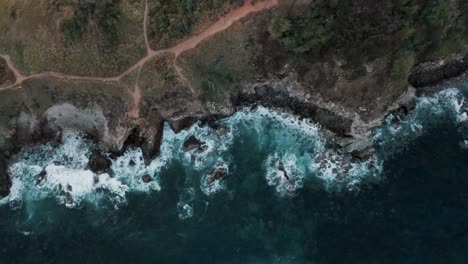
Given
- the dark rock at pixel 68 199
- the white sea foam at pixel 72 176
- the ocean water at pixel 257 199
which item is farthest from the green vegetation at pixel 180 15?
the dark rock at pixel 68 199

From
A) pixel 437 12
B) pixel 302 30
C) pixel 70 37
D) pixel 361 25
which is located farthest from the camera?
pixel 70 37

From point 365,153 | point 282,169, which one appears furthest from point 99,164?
point 365,153

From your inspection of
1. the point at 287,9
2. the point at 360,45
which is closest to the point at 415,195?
the point at 360,45

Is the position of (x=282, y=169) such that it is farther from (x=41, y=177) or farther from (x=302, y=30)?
(x=41, y=177)

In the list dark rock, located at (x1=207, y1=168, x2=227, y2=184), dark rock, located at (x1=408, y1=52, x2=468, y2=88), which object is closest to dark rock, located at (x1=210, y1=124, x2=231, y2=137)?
dark rock, located at (x1=207, y1=168, x2=227, y2=184)

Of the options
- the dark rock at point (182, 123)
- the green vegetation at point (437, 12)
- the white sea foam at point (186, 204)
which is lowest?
the white sea foam at point (186, 204)

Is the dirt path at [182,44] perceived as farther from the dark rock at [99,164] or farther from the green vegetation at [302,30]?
the dark rock at [99,164]
